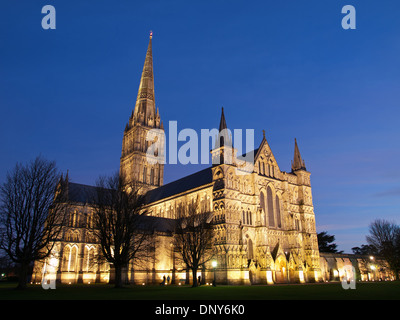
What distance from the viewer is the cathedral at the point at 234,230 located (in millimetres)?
48750

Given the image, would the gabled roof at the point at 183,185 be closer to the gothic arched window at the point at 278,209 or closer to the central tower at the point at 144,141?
the central tower at the point at 144,141

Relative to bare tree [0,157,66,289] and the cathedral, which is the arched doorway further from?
bare tree [0,157,66,289]

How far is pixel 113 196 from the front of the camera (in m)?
40.0

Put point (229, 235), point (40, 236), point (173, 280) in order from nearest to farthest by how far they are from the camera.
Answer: point (40, 236), point (229, 235), point (173, 280)

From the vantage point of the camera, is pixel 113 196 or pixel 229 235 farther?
pixel 229 235

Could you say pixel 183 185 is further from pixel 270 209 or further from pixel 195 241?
pixel 195 241

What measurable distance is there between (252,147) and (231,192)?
1047 cm

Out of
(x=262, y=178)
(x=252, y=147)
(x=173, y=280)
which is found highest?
(x=252, y=147)

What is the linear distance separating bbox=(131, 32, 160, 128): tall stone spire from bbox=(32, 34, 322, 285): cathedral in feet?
95.6

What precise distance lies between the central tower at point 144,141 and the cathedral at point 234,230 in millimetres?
17587

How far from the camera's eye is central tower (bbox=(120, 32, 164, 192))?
289ft
